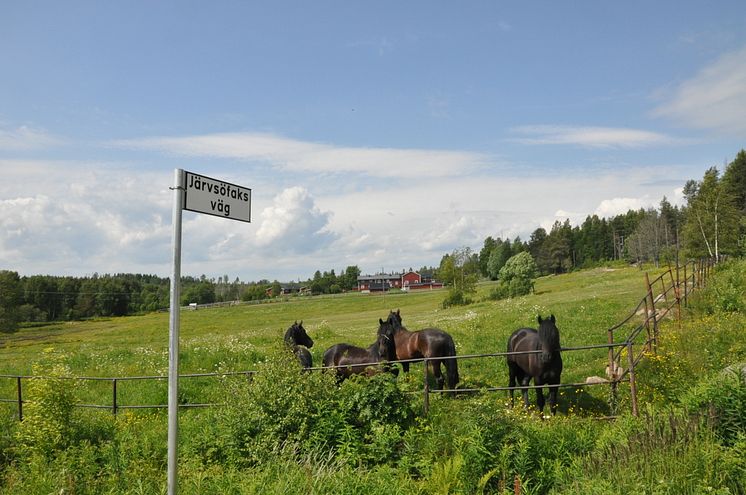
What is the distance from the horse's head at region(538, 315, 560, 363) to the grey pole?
7.51m

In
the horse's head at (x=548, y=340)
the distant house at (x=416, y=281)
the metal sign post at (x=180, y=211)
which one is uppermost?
the metal sign post at (x=180, y=211)

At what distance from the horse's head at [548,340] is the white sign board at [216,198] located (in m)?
7.12

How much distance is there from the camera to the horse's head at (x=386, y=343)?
1212 cm

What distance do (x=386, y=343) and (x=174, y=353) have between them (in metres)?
7.76

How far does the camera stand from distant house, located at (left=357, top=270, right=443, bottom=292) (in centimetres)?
14262

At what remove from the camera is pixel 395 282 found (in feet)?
506

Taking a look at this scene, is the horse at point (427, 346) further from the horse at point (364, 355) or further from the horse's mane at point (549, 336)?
the horse's mane at point (549, 336)

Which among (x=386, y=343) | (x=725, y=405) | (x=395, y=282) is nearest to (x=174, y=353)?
(x=725, y=405)

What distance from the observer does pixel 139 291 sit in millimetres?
117938

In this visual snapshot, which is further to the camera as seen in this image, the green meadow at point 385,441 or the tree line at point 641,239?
the tree line at point 641,239

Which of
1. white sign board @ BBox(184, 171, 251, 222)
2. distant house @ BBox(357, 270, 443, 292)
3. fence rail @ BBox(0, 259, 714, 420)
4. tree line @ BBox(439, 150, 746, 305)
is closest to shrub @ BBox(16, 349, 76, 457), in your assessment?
fence rail @ BBox(0, 259, 714, 420)

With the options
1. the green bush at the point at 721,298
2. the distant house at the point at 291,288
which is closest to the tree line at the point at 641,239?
the green bush at the point at 721,298

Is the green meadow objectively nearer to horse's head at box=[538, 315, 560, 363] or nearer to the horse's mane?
horse's head at box=[538, 315, 560, 363]

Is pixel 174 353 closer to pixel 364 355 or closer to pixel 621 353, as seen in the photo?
pixel 364 355
